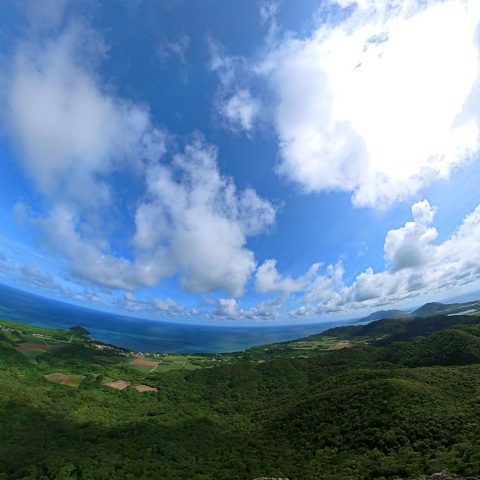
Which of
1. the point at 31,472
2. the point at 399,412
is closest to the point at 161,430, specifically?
the point at 31,472

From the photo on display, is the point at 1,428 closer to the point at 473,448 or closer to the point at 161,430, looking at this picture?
the point at 161,430

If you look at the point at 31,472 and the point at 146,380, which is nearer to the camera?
the point at 31,472

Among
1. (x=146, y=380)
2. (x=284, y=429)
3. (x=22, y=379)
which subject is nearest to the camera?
(x=284, y=429)

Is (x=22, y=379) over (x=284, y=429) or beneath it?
over

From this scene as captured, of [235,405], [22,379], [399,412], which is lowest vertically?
[235,405]

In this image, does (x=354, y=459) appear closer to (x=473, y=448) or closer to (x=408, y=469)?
(x=408, y=469)

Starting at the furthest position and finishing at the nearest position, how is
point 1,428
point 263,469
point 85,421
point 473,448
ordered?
point 85,421 → point 1,428 → point 263,469 → point 473,448
